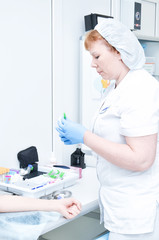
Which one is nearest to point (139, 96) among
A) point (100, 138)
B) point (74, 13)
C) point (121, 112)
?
point (121, 112)

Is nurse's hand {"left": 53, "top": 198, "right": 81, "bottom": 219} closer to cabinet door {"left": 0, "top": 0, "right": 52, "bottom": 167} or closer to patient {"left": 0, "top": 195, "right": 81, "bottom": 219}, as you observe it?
patient {"left": 0, "top": 195, "right": 81, "bottom": 219}

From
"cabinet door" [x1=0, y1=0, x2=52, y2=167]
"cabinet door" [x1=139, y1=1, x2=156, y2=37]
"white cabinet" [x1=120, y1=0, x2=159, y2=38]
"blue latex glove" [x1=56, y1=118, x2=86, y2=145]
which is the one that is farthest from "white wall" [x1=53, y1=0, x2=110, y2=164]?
"blue latex glove" [x1=56, y1=118, x2=86, y2=145]

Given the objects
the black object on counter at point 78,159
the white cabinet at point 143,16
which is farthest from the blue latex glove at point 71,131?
the white cabinet at point 143,16

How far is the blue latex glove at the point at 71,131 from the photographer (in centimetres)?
127

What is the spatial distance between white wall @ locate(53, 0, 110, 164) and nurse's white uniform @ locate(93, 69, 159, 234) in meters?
0.78

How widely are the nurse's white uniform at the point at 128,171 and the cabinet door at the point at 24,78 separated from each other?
0.66 metres

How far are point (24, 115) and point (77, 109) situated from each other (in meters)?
0.49

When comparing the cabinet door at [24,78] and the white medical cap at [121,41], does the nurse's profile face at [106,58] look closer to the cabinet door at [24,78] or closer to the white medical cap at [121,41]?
the white medical cap at [121,41]

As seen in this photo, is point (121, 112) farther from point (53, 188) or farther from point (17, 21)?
point (17, 21)

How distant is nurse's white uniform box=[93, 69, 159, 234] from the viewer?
1.14 metres

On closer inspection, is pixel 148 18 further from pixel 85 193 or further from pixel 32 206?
pixel 32 206

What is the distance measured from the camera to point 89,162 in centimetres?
212

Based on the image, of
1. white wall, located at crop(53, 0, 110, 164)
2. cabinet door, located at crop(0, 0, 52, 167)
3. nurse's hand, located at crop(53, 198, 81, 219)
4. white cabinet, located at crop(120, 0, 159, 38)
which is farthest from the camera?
white cabinet, located at crop(120, 0, 159, 38)

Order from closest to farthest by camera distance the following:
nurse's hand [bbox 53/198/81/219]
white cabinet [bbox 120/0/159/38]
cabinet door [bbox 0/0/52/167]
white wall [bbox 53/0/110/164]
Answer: nurse's hand [bbox 53/198/81/219] < cabinet door [bbox 0/0/52/167] < white wall [bbox 53/0/110/164] < white cabinet [bbox 120/0/159/38]
